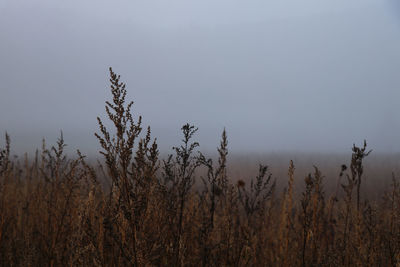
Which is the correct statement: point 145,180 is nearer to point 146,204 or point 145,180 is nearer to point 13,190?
point 146,204

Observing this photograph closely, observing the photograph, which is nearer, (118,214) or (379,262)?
(118,214)

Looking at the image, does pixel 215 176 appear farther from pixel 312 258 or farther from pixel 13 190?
pixel 13 190

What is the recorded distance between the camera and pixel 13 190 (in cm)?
578

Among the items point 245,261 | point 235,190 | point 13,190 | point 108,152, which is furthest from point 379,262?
point 13,190

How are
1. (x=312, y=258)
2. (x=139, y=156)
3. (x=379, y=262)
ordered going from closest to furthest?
(x=139, y=156) → (x=379, y=262) → (x=312, y=258)

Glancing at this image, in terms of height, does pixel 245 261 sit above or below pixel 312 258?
above

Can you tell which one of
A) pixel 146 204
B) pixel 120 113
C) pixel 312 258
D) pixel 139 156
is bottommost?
pixel 312 258

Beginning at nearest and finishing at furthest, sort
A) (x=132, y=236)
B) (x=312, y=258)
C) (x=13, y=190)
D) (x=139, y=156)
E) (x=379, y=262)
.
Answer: (x=132, y=236) → (x=139, y=156) → (x=379, y=262) → (x=312, y=258) → (x=13, y=190)

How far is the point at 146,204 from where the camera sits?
6.19ft

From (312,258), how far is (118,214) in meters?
2.74

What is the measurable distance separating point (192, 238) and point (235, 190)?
116cm

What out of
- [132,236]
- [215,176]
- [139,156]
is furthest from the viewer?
[215,176]

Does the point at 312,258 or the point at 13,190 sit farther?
the point at 13,190

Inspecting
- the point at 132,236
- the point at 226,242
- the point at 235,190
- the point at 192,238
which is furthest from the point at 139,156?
the point at 192,238
